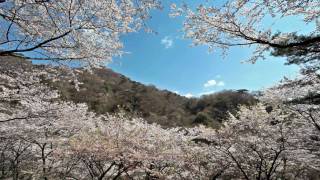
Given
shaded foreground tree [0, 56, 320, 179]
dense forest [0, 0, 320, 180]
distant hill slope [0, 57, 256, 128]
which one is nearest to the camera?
dense forest [0, 0, 320, 180]

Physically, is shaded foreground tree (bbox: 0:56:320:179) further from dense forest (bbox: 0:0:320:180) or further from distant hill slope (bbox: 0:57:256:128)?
distant hill slope (bbox: 0:57:256:128)

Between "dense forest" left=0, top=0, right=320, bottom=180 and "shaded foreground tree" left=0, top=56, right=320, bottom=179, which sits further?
"shaded foreground tree" left=0, top=56, right=320, bottom=179

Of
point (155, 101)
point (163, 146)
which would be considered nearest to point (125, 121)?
point (163, 146)

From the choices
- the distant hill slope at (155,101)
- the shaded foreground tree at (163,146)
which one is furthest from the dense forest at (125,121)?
the distant hill slope at (155,101)

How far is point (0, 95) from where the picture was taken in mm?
10719

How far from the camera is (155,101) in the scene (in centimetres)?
5838

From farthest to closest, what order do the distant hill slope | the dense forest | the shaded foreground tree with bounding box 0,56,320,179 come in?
the distant hill slope, the shaded foreground tree with bounding box 0,56,320,179, the dense forest

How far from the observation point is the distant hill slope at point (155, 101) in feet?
160

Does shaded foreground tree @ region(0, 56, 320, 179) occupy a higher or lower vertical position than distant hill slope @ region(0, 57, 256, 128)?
lower

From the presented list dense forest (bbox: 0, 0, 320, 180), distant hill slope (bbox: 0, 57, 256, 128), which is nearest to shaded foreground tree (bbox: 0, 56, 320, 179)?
dense forest (bbox: 0, 0, 320, 180)

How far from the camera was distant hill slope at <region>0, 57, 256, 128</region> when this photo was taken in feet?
160

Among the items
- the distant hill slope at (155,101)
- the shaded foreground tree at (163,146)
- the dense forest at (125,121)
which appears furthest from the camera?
the distant hill slope at (155,101)

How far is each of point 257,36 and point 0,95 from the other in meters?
7.35

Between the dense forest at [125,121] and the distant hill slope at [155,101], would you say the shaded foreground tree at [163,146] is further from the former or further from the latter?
the distant hill slope at [155,101]
